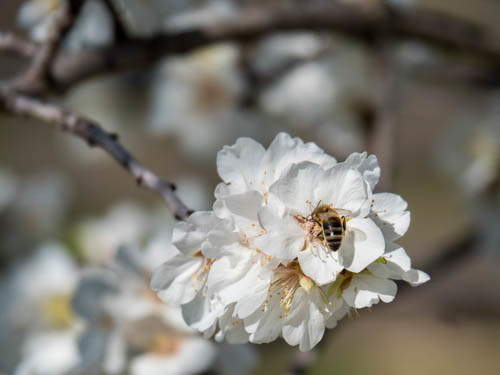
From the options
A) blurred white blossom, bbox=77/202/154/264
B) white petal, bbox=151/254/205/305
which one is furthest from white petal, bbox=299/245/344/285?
blurred white blossom, bbox=77/202/154/264

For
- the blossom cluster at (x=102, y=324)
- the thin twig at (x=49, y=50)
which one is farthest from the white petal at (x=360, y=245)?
the thin twig at (x=49, y=50)

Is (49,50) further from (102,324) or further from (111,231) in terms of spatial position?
(111,231)

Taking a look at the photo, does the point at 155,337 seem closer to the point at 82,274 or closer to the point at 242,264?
the point at 82,274

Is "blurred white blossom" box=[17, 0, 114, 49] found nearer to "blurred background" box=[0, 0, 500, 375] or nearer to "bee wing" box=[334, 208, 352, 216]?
"blurred background" box=[0, 0, 500, 375]

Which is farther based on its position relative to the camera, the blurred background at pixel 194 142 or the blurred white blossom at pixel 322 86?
the blurred white blossom at pixel 322 86

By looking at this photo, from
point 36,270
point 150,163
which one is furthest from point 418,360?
point 36,270

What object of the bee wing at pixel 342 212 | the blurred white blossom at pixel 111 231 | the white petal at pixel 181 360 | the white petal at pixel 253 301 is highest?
the blurred white blossom at pixel 111 231

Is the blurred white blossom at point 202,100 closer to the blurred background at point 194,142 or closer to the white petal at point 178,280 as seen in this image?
the blurred background at point 194,142
